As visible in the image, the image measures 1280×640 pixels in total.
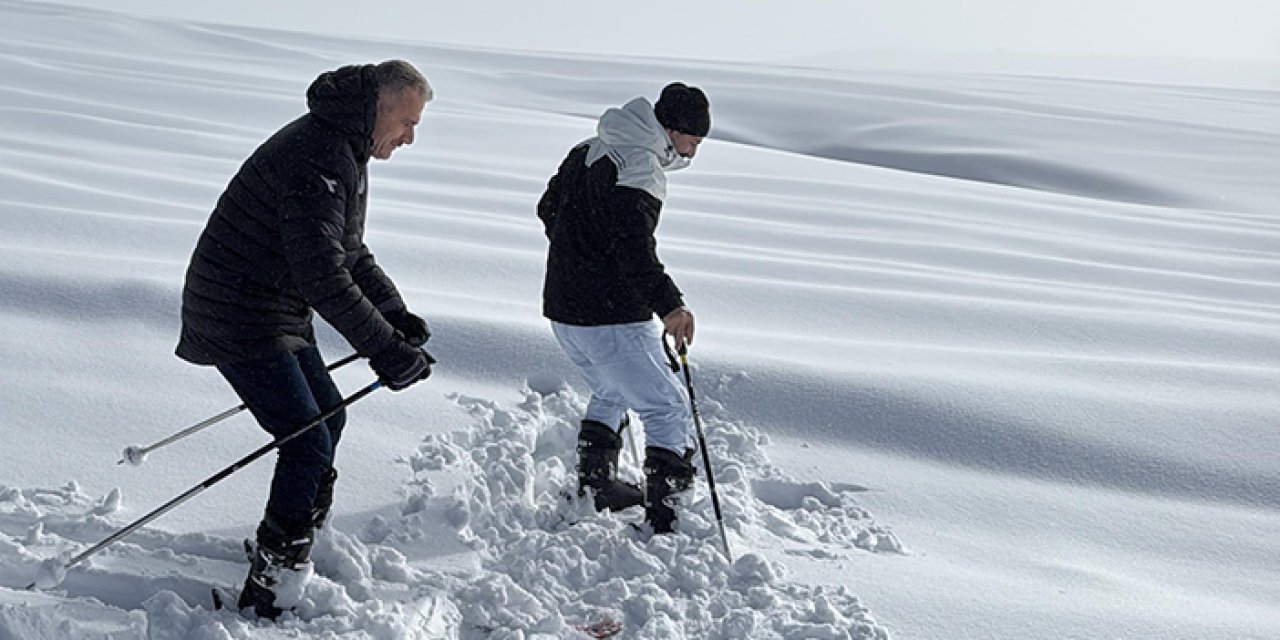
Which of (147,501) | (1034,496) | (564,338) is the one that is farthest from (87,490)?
(1034,496)

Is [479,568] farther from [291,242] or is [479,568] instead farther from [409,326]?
[291,242]

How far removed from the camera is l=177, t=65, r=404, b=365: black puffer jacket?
2625mm

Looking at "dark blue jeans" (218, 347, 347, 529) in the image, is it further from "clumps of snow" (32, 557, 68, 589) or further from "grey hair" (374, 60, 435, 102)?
"grey hair" (374, 60, 435, 102)

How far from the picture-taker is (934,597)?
11.3 ft

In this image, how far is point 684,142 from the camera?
353 centimetres

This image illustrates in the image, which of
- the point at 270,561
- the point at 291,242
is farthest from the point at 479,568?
the point at 291,242

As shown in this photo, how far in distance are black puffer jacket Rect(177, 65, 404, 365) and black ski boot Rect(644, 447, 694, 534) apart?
1174 mm

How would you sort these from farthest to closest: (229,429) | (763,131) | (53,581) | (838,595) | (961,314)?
(763,131) → (961,314) → (229,429) → (838,595) → (53,581)

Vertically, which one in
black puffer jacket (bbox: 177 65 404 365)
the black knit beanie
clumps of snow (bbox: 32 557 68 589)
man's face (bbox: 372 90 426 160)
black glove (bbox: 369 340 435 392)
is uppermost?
the black knit beanie

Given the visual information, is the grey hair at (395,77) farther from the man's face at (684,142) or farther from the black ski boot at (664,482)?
the black ski boot at (664,482)

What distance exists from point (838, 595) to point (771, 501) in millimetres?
886

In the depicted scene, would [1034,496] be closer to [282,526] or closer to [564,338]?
[564,338]

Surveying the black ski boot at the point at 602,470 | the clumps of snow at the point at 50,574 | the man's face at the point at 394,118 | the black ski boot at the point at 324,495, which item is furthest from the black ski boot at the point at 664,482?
the clumps of snow at the point at 50,574

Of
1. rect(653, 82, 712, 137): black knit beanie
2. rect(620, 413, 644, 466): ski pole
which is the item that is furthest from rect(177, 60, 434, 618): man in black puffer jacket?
rect(620, 413, 644, 466): ski pole
